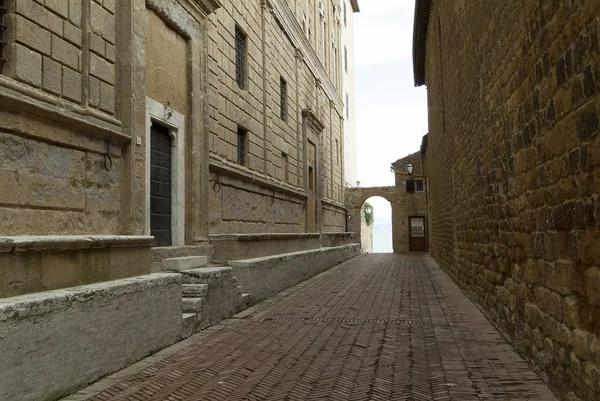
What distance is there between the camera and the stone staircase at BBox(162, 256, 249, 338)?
6.82 metres

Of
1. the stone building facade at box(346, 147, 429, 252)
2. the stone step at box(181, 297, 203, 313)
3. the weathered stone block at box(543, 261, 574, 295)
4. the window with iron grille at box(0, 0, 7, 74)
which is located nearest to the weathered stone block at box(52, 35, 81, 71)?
the window with iron grille at box(0, 0, 7, 74)

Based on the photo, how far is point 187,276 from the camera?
7254mm

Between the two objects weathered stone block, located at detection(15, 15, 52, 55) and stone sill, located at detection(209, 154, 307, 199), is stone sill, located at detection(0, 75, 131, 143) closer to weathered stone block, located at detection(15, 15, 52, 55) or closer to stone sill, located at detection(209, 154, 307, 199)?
weathered stone block, located at detection(15, 15, 52, 55)

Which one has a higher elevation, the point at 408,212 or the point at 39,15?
the point at 39,15

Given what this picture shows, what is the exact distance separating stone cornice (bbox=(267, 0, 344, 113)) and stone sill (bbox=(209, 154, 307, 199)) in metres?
5.09

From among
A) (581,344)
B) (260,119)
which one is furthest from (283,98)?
(581,344)

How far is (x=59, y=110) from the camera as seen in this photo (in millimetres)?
5812

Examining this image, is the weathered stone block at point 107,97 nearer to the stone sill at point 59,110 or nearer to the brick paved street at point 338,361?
the stone sill at point 59,110

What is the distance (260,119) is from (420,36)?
7.48 m

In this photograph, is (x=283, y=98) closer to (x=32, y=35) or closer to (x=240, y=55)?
(x=240, y=55)

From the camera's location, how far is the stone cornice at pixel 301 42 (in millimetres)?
16223

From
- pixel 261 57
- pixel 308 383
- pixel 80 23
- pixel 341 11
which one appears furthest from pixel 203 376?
pixel 341 11

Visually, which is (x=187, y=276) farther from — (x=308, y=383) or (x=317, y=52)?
(x=317, y=52)

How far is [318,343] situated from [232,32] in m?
8.42
